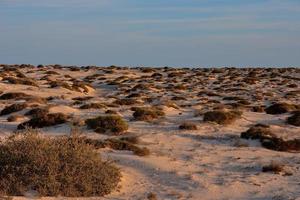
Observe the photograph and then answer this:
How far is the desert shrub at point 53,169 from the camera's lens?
38.0 ft

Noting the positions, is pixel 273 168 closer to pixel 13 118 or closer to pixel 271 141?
pixel 271 141

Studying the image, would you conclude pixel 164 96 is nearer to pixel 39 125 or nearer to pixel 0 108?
pixel 0 108

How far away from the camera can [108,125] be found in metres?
19.3

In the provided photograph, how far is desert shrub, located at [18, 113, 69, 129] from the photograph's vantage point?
20.3 meters

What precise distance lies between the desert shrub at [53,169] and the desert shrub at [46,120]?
7684 millimetres

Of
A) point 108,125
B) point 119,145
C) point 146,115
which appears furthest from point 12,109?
point 119,145

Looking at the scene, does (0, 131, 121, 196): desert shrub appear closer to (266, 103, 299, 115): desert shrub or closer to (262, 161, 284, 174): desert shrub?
(262, 161, 284, 174): desert shrub

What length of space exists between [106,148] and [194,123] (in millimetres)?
5643

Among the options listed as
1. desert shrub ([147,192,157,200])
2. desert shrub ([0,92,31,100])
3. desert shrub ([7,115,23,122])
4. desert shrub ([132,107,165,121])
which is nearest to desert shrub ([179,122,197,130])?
desert shrub ([132,107,165,121])

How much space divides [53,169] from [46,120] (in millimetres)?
8892

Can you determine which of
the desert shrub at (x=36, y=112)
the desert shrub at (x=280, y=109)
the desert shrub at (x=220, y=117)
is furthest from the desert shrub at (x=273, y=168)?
the desert shrub at (x=280, y=109)

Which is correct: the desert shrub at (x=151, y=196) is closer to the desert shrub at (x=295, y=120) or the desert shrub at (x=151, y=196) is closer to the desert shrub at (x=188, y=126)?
the desert shrub at (x=188, y=126)

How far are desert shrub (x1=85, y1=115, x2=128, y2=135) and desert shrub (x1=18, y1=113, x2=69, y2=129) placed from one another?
1.25 m

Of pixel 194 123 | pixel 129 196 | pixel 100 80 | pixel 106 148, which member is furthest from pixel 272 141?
pixel 100 80
